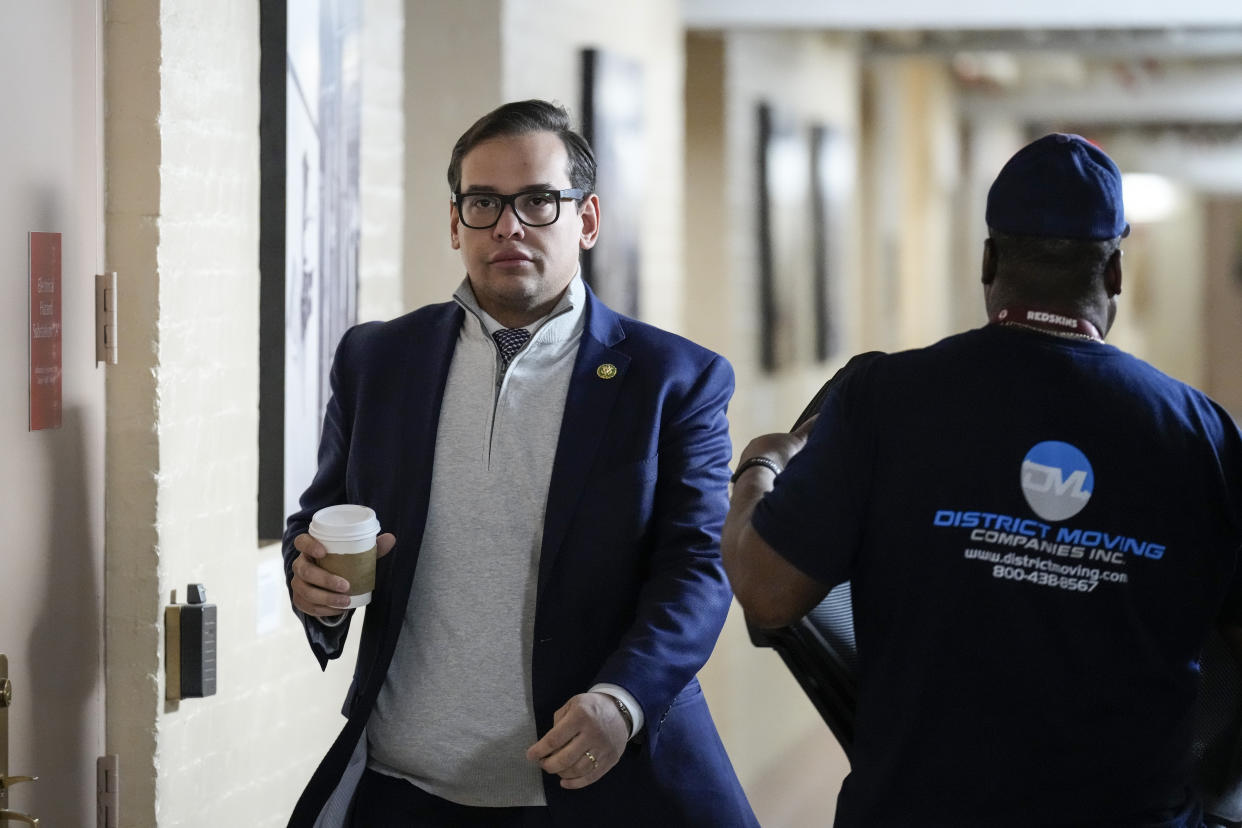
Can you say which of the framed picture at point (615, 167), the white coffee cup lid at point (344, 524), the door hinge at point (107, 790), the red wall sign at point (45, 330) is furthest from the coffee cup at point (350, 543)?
the framed picture at point (615, 167)

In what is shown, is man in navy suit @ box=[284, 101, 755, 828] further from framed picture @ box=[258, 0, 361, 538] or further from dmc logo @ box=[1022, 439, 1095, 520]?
framed picture @ box=[258, 0, 361, 538]

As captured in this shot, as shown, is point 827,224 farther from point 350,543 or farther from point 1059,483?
point 1059,483

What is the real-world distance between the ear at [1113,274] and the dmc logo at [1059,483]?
204 mm

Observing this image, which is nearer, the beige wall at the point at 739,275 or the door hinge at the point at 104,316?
the door hinge at the point at 104,316

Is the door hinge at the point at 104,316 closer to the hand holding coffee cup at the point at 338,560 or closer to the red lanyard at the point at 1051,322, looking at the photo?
the hand holding coffee cup at the point at 338,560

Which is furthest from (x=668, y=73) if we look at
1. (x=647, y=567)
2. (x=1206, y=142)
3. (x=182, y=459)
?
(x=1206, y=142)

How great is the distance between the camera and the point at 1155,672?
143 centimetres

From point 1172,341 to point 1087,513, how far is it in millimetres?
19858

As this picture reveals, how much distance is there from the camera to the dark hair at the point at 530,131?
196 centimetres

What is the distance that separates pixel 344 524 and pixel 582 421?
0.33 meters

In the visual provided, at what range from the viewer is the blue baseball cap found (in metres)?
1.48

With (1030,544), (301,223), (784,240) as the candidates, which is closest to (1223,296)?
(784,240)

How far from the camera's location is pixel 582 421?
1.86 meters

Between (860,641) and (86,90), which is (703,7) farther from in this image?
(860,641)
